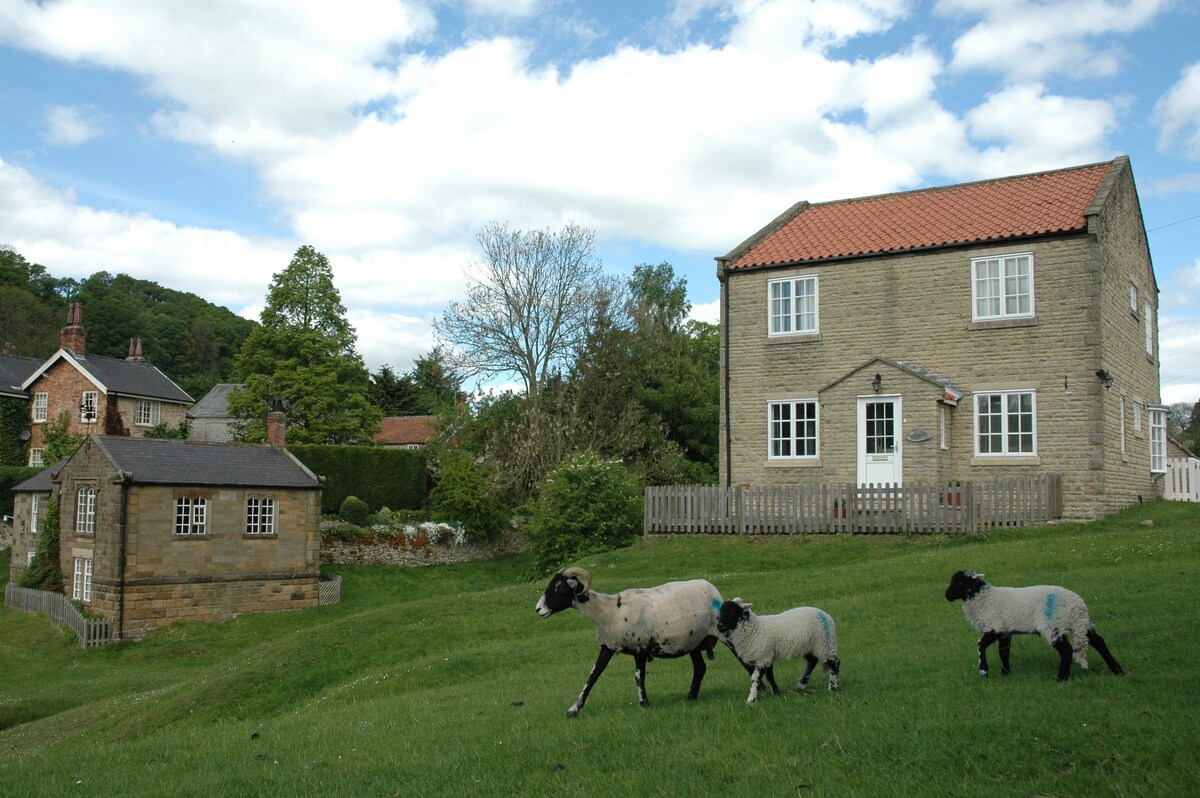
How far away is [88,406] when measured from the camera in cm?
5869

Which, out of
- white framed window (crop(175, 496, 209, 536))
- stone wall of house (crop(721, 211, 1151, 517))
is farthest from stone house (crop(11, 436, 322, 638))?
stone wall of house (crop(721, 211, 1151, 517))

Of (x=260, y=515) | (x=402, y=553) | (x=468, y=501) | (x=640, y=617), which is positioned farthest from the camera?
(x=468, y=501)

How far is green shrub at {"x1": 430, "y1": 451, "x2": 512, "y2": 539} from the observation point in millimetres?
44938

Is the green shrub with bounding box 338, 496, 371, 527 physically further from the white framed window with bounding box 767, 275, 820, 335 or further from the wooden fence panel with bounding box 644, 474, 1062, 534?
the white framed window with bounding box 767, 275, 820, 335

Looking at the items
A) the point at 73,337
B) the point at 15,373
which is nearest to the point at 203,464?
the point at 73,337

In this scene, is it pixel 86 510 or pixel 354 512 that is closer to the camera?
pixel 86 510

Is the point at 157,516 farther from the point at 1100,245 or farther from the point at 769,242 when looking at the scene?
the point at 1100,245

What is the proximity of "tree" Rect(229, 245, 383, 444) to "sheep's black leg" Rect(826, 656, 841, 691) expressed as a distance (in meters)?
47.4

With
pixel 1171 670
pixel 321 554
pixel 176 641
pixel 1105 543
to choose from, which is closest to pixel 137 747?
pixel 1171 670

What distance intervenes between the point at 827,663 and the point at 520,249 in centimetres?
3974

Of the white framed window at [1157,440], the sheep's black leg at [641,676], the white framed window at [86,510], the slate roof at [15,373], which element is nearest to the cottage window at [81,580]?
the white framed window at [86,510]

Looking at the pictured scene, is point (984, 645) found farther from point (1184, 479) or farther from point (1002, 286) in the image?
point (1184, 479)

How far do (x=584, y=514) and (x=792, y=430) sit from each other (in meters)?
7.78

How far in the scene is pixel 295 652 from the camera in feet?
64.7
